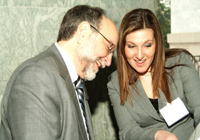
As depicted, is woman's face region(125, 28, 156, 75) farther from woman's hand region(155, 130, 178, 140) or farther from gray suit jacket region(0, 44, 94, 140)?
gray suit jacket region(0, 44, 94, 140)

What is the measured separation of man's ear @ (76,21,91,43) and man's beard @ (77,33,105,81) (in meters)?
0.04

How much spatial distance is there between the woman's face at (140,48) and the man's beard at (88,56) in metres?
0.59

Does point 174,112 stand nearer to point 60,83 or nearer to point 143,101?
point 143,101

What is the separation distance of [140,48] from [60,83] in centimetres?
100

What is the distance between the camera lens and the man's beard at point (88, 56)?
1678mm

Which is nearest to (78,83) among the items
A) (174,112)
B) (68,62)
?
(68,62)

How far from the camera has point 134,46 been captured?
91.5 inches

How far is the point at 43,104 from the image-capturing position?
1351 millimetres

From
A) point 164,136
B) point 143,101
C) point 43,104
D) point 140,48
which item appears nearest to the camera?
point 43,104

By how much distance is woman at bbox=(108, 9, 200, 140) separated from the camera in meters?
2.29

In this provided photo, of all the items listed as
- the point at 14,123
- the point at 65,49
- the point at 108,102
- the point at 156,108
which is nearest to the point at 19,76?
the point at 14,123

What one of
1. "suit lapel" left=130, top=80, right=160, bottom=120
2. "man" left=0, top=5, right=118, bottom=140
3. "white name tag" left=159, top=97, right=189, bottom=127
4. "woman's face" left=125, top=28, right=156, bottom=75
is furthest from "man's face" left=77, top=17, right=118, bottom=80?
"white name tag" left=159, top=97, right=189, bottom=127

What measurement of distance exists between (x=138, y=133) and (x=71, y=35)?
109 centimetres

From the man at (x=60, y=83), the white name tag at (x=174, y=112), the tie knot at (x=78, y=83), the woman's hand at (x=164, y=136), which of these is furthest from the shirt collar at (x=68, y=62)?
the white name tag at (x=174, y=112)
